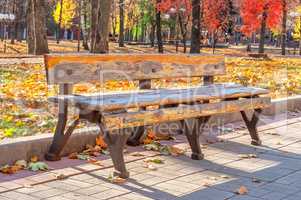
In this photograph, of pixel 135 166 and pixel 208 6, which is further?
pixel 208 6

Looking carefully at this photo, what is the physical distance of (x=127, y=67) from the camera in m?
6.25

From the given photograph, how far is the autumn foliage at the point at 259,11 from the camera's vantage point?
111 ft

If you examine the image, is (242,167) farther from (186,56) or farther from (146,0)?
(146,0)

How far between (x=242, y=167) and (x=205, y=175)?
0.57m

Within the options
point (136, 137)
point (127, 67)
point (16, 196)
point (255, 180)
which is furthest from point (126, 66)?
point (16, 196)

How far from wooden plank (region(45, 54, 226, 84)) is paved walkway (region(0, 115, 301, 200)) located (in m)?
0.88

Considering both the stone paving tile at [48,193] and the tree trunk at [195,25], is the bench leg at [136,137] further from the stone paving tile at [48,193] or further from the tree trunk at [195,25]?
the tree trunk at [195,25]

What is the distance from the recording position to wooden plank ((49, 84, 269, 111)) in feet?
16.6

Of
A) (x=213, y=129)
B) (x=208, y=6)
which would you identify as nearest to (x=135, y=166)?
(x=213, y=129)

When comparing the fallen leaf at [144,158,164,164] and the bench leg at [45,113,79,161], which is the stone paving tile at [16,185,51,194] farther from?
the fallen leaf at [144,158,164,164]

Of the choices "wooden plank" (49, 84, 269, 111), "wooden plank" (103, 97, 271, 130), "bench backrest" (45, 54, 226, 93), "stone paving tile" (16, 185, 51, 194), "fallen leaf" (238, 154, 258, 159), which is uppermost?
"bench backrest" (45, 54, 226, 93)

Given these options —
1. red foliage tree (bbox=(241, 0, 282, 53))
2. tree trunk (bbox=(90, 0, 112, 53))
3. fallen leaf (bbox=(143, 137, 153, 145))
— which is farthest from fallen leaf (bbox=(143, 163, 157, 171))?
red foliage tree (bbox=(241, 0, 282, 53))

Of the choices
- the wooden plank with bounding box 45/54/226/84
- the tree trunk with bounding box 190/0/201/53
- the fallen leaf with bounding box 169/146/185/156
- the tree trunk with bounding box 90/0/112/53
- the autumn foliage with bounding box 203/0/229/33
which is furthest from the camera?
the autumn foliage with bounding box 203/0/229/33

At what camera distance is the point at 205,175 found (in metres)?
5.41
